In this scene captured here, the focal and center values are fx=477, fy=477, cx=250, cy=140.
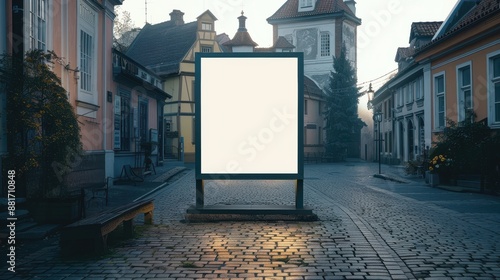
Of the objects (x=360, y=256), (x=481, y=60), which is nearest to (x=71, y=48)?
(x=360, y=256)

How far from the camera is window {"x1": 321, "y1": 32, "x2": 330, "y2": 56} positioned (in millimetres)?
52469

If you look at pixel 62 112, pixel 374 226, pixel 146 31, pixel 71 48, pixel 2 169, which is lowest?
pixel 374 226

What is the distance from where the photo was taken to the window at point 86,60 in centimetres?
1396

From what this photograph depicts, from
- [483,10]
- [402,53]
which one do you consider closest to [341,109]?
[402,53]

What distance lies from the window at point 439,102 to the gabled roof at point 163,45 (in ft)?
76.8

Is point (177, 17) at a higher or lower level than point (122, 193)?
higher

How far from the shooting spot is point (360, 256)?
5.88m

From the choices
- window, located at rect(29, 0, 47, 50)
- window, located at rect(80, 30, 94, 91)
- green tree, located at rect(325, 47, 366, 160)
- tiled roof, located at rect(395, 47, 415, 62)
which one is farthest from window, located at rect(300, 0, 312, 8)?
window, located at rect(29, 0, 47, 50)

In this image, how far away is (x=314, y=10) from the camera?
52.7 metres

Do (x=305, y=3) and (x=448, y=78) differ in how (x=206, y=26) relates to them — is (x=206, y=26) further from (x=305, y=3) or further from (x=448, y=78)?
(x=448, y=78)

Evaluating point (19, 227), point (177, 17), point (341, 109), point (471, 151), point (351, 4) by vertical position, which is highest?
point (351, 4)

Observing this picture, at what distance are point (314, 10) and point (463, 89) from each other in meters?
35.6

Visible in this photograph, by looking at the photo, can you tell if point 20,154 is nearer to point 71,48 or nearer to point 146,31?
point 71,48

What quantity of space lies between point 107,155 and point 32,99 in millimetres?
7873
